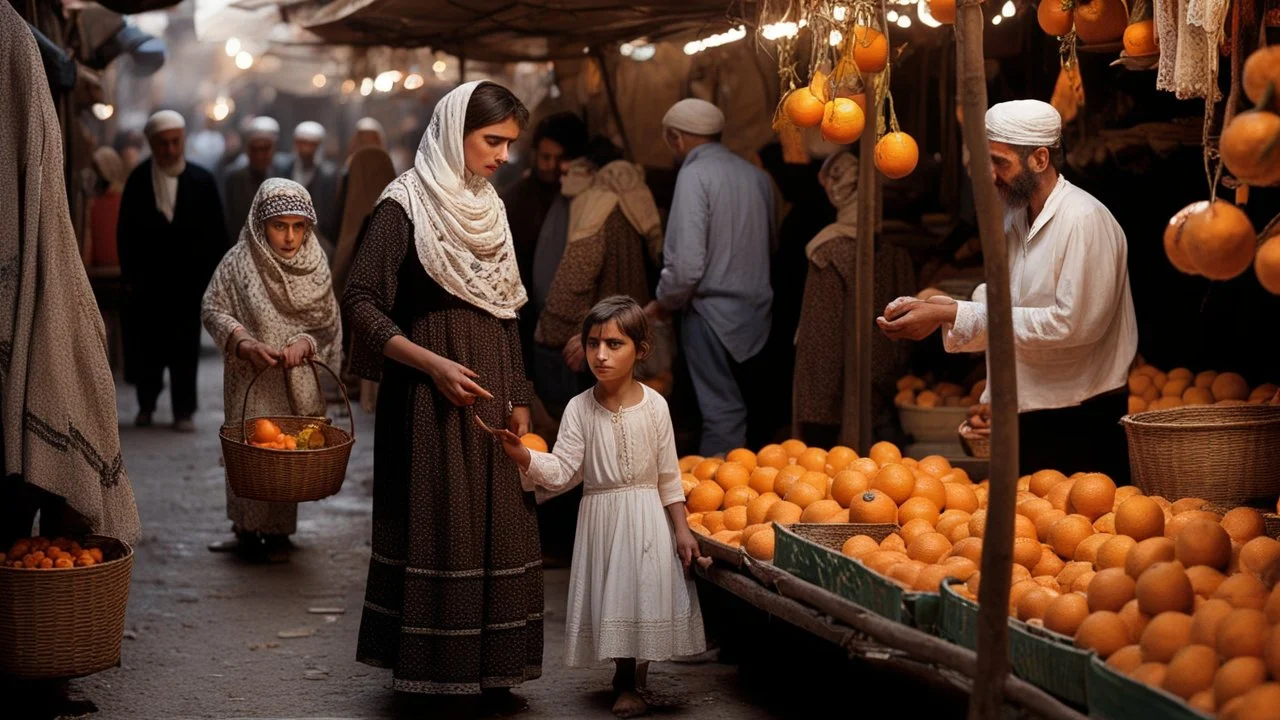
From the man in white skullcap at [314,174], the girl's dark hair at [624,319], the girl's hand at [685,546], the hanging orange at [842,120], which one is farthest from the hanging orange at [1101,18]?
the man in white skullcap at [314,174]

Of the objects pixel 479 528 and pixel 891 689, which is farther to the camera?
pixel 891 689

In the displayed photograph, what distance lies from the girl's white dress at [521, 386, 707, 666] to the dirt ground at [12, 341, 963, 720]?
1.03 ft

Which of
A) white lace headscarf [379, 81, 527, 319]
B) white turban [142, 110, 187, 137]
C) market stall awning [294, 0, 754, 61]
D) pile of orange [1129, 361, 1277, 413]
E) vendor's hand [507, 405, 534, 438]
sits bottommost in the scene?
vendor's hand [507, 405, 534, 438]

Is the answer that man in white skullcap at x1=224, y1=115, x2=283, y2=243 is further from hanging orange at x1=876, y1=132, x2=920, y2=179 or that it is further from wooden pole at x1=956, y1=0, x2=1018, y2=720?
wooden pole at x1=956, y1=0, x2=1018, y2=720

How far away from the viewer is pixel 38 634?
4855mm

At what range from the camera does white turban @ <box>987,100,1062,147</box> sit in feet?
16.8

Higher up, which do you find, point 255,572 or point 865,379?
point 865,379

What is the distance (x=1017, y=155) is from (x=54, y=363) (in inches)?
120

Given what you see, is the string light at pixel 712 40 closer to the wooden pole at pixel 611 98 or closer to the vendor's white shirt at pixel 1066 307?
the wooden pole at pixel 611 98

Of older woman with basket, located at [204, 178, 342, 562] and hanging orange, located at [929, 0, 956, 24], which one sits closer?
hanging orange, located at [929, 0, 956, 24]

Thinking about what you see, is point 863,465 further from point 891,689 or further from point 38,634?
point 38,634

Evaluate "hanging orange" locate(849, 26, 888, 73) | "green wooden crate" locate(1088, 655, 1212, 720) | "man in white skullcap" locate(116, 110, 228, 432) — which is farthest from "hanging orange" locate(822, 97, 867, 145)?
"man in white skullcap" locate(116, 110, 228, 432)

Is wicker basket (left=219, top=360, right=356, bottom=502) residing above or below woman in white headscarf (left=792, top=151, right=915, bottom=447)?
below

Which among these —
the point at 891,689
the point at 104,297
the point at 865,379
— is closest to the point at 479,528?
the point at 891,689
